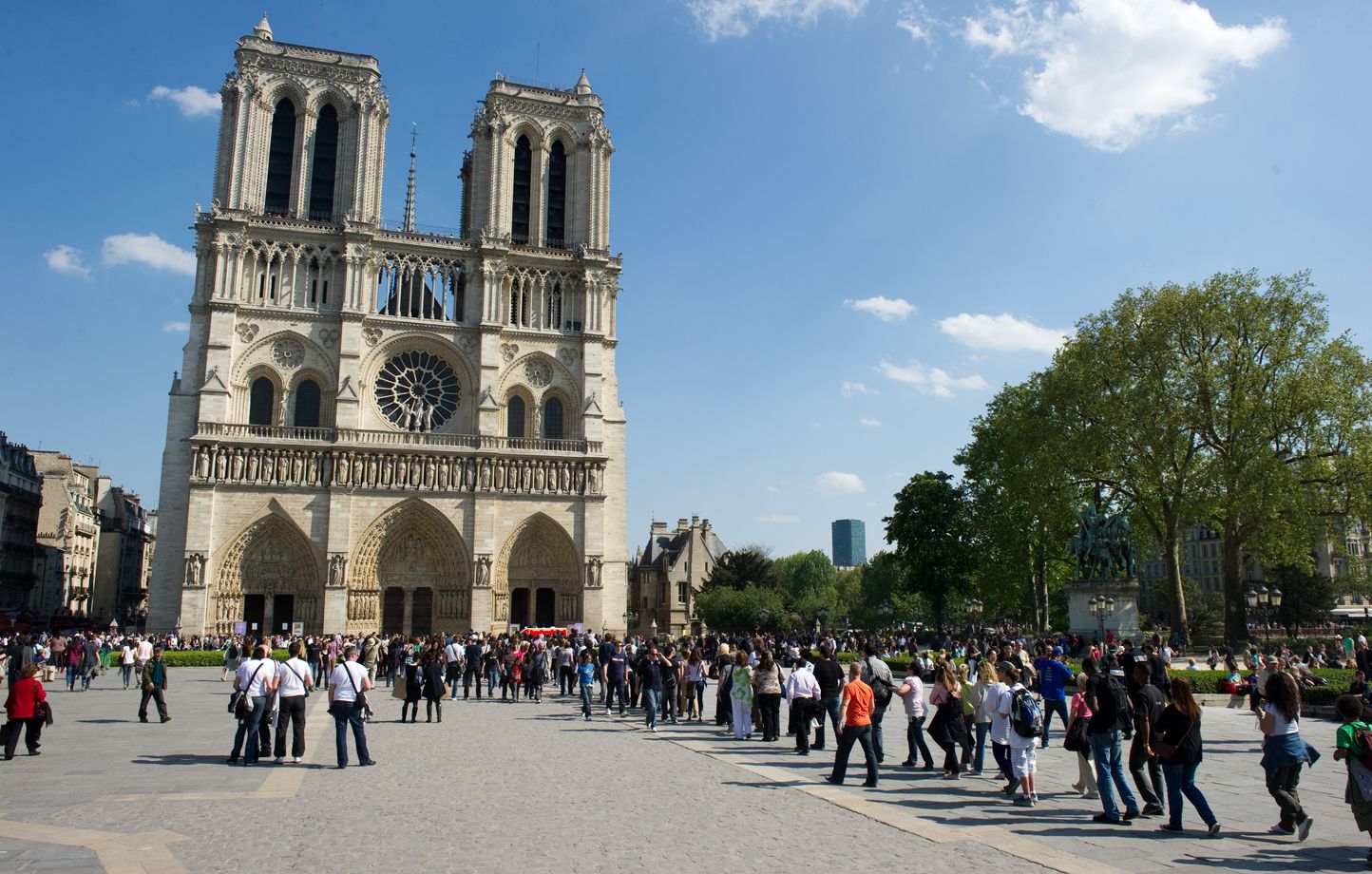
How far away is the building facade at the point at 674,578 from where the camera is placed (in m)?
64.1

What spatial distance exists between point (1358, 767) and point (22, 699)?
13920mm

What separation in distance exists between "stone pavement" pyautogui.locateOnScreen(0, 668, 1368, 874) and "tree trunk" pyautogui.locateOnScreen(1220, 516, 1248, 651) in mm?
→ 19354

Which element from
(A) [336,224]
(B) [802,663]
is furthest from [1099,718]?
(A) [336,224]

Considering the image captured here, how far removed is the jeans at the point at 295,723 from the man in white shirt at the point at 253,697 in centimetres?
19

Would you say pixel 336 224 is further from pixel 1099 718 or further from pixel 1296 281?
pixel 1099 718

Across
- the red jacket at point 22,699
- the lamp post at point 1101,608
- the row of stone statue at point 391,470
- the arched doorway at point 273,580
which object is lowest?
the red jacket at point 22,699

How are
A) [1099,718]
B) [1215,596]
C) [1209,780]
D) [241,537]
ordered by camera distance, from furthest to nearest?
[1215,596], [241,537], [1209,780], [1099,718]

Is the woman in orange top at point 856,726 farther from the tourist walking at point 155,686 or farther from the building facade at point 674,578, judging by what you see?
the building facade at point 674,578

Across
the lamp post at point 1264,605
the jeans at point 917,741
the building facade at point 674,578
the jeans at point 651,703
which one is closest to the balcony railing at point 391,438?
the building facade at point 674,578

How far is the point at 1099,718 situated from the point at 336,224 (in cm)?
4103

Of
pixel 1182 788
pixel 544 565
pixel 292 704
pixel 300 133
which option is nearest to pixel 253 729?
pixel 292 704

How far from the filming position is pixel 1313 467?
3052 centimetres

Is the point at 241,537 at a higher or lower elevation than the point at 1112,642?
higher

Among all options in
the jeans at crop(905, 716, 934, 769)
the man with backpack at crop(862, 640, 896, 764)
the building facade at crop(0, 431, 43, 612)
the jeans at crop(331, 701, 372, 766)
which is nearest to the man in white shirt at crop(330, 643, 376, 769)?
the jeans at crop(331, 701, 372, 766)
